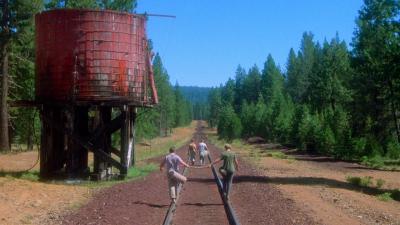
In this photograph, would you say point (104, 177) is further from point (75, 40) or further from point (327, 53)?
point (327, 53)

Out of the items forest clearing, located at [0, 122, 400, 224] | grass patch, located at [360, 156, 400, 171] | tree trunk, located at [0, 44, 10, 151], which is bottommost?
grass patch, located at [360, 156, 400, 171]

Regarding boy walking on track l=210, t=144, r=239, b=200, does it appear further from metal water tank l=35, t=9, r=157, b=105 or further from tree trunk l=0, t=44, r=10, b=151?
tree trunk l=0, t=44, r=10, b=151

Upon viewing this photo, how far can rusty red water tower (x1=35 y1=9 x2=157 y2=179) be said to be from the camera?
25.7 metres

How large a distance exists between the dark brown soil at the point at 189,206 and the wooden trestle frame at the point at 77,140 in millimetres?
2666

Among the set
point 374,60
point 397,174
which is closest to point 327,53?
point 374,60

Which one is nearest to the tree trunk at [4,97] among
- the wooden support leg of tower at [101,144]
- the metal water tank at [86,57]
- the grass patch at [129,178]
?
the grass patch at [129,178]

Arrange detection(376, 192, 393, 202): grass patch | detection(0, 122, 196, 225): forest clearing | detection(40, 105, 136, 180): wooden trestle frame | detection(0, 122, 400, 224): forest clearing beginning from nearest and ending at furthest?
detection(0, 122, 400, 224): forest clearing → detection(0, 122, 196, 225): forest clearing → detection(376, 192, 393, 202): grass patch → detection(40, 105, 136, 180): wooden trestle frame

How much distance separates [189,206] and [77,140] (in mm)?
10170

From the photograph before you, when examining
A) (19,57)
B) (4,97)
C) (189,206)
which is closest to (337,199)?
(189,206)

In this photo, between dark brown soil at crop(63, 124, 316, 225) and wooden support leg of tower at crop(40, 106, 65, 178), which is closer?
dark brown soil at crop(63, 124, 316, 225)

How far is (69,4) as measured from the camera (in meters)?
48.2

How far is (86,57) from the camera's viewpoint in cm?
2572

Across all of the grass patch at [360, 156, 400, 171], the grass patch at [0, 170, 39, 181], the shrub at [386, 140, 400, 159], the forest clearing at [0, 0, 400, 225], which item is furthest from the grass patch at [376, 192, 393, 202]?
the shrub at [386, 140, 400, 159]

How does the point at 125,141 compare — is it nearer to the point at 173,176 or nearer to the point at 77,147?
the point at 77,147
